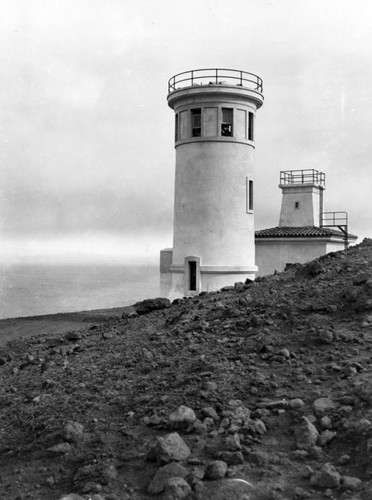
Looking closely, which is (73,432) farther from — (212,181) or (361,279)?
(212,181)

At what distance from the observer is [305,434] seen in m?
6.81

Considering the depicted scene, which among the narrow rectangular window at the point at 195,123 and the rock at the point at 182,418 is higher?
the narrow rectangular window at the point at 195,123

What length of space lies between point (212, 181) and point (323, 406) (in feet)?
66.4

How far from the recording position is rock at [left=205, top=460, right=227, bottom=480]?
20.1 feet

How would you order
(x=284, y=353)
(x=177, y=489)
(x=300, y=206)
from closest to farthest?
(x=177, y=489) → (x=284, y=353) → (x=300, y=206)

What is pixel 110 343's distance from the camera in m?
12.0

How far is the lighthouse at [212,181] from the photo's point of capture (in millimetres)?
27125

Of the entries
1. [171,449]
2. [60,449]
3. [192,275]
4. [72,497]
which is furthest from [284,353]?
[192,275]

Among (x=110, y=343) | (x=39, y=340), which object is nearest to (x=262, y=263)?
(x=39, y=340)

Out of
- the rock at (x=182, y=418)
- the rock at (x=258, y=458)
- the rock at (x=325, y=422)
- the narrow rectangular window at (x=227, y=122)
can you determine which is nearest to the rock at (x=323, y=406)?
the rock at (x=325, y=422)

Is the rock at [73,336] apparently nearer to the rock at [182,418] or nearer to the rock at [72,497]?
the rock at [182,418]

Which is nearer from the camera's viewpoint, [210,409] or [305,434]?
[305,434]

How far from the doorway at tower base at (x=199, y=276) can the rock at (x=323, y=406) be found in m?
19.7

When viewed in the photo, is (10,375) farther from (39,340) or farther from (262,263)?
(262,263)
